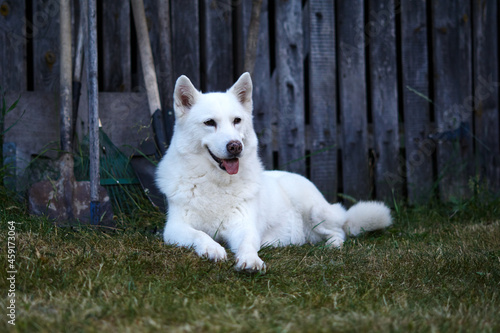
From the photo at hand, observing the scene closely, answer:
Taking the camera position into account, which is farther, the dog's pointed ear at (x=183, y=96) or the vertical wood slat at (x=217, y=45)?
the vertical wood slat at (x=217, y=45)

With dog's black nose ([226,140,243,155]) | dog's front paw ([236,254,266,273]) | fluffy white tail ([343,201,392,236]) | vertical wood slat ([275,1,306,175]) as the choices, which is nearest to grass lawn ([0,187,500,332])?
dog's front paw ([236,254,266,273])

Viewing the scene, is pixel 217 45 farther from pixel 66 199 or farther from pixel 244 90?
pixel 66 199

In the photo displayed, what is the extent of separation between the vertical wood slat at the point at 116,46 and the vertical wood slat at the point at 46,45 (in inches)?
18.1

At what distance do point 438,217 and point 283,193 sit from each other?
169 centimetres

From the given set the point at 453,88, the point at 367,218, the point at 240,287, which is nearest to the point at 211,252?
the point at 240,287

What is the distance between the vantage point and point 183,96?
11.0 ft

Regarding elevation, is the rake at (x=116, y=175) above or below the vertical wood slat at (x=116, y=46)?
below

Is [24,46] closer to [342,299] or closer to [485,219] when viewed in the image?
[342,299]

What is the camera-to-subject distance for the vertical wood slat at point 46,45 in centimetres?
467

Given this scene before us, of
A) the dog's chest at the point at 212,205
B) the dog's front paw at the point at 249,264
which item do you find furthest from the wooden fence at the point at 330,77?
the dog's front paw at the point at 249,264

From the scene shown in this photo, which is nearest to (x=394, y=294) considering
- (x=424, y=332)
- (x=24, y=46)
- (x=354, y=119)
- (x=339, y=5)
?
(x=424, y=332)

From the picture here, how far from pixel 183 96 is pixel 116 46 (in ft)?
6.05

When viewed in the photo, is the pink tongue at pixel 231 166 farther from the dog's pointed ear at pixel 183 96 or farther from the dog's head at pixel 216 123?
the dog's pointed ear at pixel 183 96

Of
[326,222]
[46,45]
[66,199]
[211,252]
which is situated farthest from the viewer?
[46,45]
